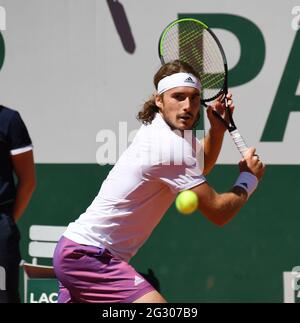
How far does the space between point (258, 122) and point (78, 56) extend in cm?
110

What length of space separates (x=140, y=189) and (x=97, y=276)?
0.36m

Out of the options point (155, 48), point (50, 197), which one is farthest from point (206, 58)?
point (50, 197)

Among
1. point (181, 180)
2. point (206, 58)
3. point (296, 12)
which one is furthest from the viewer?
point (296, 12)

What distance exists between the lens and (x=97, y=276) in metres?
2.95

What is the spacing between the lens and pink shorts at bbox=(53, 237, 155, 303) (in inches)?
116

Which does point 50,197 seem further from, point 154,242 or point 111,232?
point 111,232

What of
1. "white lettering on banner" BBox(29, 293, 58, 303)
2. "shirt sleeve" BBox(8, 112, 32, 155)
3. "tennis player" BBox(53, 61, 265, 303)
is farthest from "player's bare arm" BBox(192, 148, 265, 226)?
"white lettering on banner" BBox(29, 293, 58, 303)

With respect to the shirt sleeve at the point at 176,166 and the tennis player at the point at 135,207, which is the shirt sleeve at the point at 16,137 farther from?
the shirt sleeve at the point at 176,166

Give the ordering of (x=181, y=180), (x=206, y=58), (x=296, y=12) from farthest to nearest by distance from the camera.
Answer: (x=296, y=12) < (x=206, y=58) < (x=181, y=180)

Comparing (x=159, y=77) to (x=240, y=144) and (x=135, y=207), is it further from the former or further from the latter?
(x=135, y=207)

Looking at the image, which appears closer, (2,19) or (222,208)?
(222,208)

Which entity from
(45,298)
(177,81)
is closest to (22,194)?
(45,298)

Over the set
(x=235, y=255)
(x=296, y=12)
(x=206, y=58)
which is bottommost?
(x=235, y=255)

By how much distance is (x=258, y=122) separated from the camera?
14.8 feet
